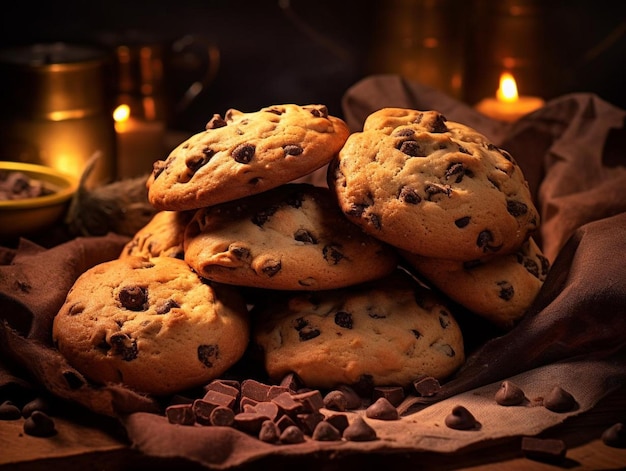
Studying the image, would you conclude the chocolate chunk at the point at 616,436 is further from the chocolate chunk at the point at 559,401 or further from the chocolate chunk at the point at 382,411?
the chocolate chunk at the point at 382,411

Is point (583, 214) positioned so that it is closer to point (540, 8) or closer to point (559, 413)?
point (559, 413)

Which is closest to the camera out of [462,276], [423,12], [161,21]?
[462,276]

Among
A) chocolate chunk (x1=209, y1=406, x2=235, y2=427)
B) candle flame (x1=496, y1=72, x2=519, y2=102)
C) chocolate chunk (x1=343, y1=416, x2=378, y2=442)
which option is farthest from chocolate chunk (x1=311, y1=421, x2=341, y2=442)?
candle flame (x1=496, y1=72, x2=519, y2=102)

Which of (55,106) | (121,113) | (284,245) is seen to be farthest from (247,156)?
(121,113)

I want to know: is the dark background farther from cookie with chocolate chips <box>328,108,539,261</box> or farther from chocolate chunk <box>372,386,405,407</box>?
chocolate chunk <box>372,386,405,407</box>

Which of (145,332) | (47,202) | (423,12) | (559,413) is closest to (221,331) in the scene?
(145,332)

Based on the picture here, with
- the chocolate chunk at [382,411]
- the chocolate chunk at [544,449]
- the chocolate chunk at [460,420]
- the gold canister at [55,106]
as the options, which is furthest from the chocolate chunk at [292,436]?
the gold canister at [55,106]
